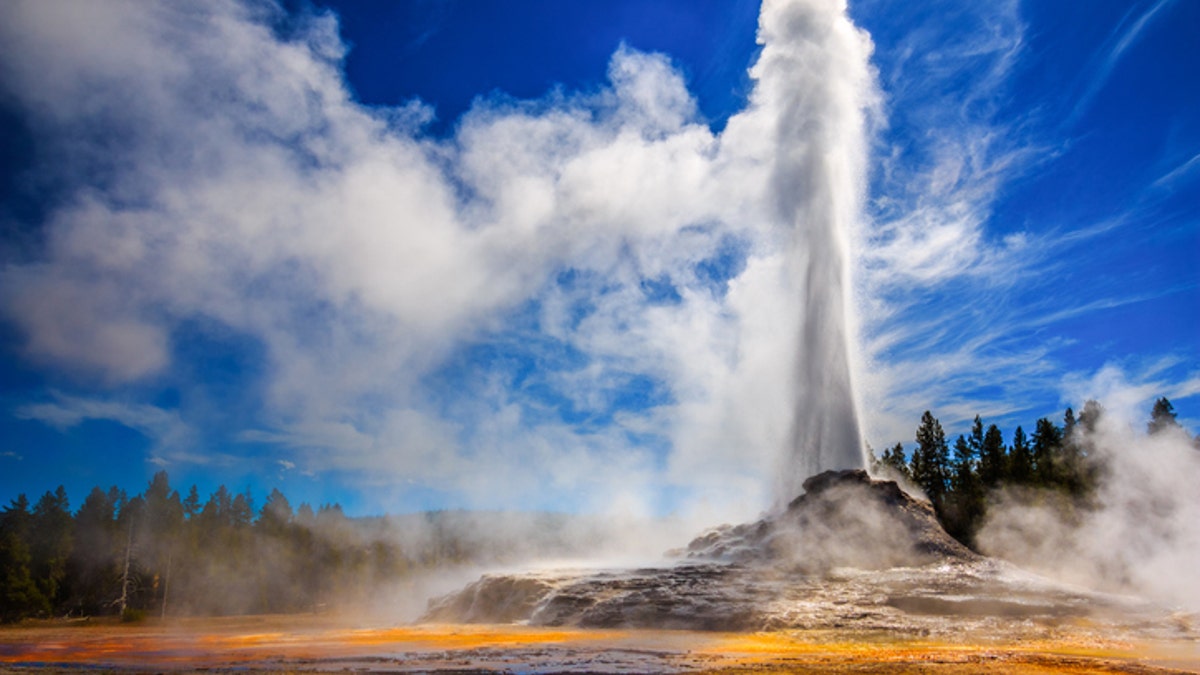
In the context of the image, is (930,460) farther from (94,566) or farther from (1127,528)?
(94,566)

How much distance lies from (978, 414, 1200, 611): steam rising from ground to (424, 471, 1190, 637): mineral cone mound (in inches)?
204

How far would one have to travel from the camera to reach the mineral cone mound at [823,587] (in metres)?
20.0

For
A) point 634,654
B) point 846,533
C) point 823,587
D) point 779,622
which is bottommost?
point 779,622

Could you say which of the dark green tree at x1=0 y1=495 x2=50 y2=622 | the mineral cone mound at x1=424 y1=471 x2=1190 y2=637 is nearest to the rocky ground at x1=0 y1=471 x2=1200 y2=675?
the mineral cone mound at x1=424 y1=471 x2=1190 y2=637

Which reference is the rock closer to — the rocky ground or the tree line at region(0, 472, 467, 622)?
the rocky ground

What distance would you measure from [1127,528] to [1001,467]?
18849 millimetres

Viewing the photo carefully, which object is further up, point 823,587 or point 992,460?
point 992,460

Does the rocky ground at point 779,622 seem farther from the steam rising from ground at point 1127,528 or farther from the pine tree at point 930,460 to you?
the pine tree at point 930,460

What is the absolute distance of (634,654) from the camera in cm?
1561

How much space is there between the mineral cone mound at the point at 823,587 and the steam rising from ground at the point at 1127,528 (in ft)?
17.0

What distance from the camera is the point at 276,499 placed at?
242 ft

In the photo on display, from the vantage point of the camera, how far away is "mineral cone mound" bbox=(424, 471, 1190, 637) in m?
20.0

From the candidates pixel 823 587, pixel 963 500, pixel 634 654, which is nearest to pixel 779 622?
pixel 823 587

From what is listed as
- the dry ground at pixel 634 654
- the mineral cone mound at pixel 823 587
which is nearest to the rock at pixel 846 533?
the mineral cone mound at pixel 823 587
